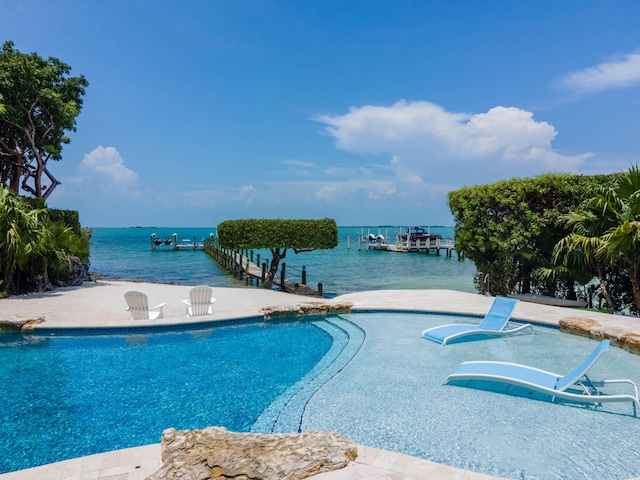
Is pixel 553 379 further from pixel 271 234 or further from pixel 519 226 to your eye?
pixel 271 234

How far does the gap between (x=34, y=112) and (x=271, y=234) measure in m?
11.4

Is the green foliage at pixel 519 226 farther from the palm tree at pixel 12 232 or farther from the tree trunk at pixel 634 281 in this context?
the palm tree at pixel 12 232

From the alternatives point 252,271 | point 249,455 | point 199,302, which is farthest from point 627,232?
point 252,271

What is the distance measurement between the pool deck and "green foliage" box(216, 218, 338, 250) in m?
3.34

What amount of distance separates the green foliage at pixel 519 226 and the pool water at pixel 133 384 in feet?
23.4

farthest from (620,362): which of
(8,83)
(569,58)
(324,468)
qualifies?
(8,83)

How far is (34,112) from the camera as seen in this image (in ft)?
54.4

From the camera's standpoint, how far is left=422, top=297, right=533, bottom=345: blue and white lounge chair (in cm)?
773

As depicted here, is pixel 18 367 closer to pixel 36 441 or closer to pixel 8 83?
pixel 36 441

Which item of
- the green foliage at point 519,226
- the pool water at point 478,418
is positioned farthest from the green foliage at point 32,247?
the green foliage at point 519,226

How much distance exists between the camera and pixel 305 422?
14.9ft

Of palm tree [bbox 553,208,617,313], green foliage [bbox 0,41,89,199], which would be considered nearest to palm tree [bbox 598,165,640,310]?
palm tree [bbox 553,208,617,313]

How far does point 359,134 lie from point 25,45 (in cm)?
1482

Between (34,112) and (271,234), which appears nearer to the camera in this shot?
(34,112)
